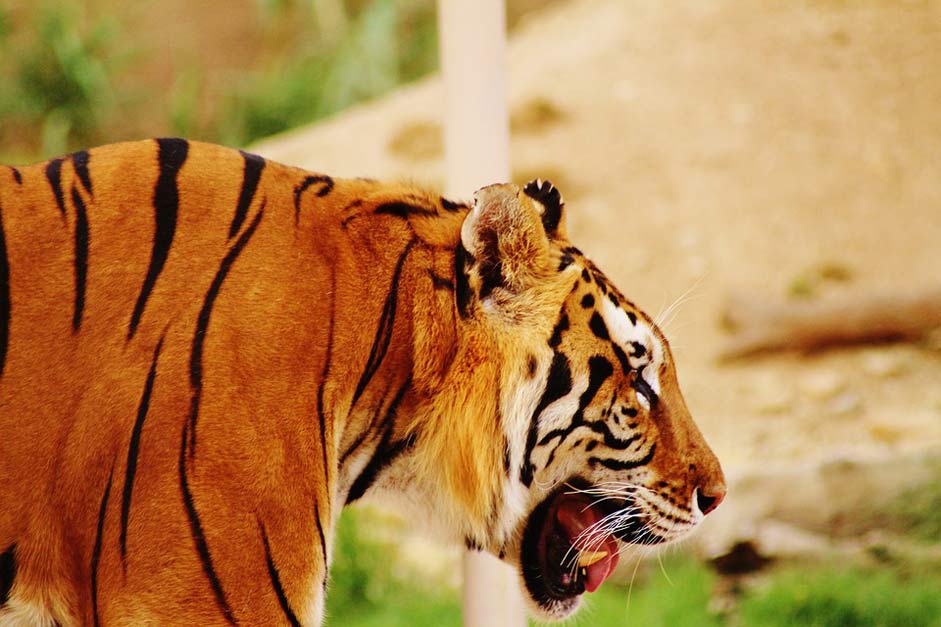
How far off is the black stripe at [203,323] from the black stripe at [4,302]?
1.09ft

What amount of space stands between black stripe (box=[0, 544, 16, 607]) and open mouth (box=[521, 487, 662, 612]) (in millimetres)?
1052

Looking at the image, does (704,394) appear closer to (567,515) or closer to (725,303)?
(725,303)

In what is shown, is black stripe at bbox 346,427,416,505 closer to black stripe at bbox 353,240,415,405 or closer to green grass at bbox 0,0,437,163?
black stripe at bbox 353,240,415,405

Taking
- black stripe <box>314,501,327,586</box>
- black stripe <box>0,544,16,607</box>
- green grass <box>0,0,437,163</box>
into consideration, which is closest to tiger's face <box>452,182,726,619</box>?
black stripe <box>314,501,327,586</box>

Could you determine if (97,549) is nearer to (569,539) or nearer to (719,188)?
(569,539)

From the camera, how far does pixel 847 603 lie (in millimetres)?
4262

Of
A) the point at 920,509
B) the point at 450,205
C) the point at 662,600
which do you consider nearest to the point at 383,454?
the point at 450,205

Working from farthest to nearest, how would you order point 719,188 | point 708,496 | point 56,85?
point 56,85 → point 719,188 → point 708,496

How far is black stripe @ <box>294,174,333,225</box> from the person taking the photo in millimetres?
2514

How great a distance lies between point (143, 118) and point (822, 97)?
6389mm

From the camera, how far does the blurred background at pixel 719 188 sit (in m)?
4.60

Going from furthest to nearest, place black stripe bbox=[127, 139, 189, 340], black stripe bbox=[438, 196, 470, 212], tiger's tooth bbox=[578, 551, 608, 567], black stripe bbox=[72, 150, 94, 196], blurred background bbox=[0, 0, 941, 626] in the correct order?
blurred background bbox=[0, 0, 941, 626] < tiger's tooth bbox=[578, 551, 608, 567] < black stripe bbox=[438, 196, 470, 212] < black stripe bbox=[72, 150, 94, 196] < black stripe bbox=[127, 139, 189, 340]

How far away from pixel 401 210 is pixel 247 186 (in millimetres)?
316

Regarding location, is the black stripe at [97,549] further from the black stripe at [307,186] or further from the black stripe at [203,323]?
the black stripe at [307,186]
